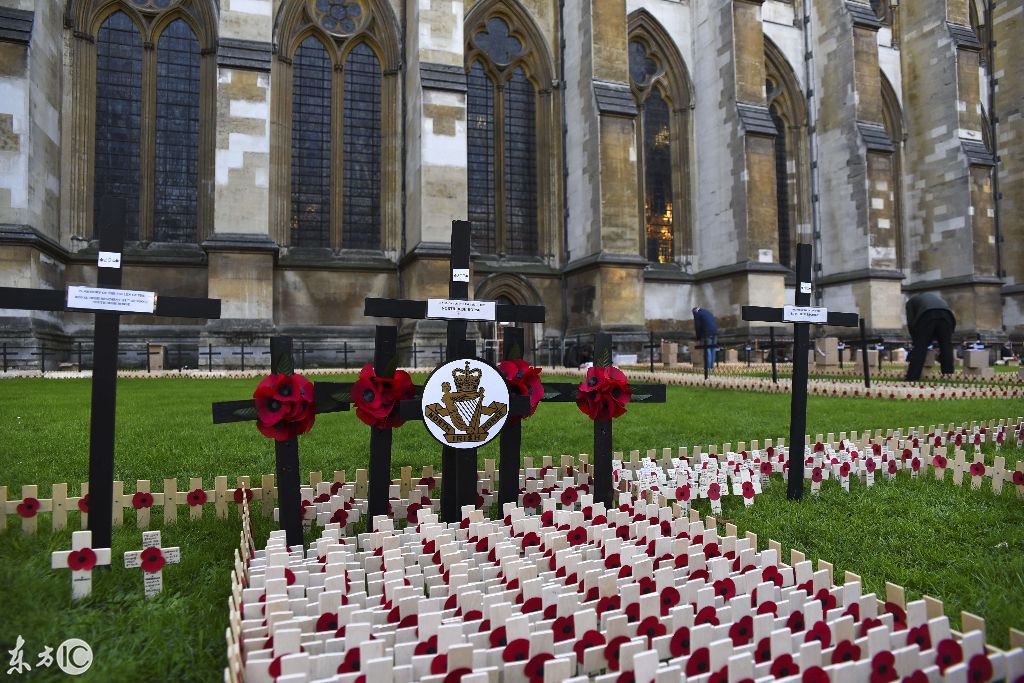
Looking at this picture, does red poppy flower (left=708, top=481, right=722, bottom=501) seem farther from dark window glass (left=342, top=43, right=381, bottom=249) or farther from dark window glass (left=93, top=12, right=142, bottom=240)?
dark window glass (left=93, top=12, right=142, bottom=240)

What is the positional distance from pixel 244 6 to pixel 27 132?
5783 millimetres

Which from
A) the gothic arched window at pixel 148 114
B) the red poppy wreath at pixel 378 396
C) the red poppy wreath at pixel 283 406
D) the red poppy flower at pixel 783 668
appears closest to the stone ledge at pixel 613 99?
the gothic arched window at pixel 148 114

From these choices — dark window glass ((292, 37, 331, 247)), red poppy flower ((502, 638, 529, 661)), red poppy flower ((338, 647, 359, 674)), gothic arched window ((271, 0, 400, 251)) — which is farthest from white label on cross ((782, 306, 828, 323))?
dark window glass ((292, 37, 331, 247))

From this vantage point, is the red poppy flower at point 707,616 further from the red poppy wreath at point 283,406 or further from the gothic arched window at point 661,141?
the gothic arched window at point 661,141

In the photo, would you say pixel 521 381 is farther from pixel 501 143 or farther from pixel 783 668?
pixel 501 143

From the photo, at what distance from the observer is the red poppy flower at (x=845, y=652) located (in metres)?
1.96

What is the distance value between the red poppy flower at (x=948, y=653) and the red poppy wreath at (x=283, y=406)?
2.51 meters

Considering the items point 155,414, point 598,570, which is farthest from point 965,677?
point 155,414

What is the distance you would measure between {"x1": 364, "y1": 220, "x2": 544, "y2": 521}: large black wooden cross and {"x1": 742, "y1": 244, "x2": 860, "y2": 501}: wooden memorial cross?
1621mm

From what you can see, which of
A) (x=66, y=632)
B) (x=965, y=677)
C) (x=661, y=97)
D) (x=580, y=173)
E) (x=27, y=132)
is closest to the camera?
(x=965, y=677)

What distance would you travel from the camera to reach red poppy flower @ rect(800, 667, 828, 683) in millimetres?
1804

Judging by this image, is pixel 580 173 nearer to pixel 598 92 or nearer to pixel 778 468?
pixel 598 92

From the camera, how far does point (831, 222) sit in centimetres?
2353

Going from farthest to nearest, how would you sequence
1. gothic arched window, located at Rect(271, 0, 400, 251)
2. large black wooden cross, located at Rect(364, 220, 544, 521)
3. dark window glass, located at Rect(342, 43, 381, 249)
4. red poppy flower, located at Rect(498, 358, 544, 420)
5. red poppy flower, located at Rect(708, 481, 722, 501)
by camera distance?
dark window glass, located at Rect(342, 43, 381, 249)
gothic arched window, located at Rect(271, 0, 400, 251)
red poppy flower, located at Rect(708, 481, 722, 501)
red poppy flower, located at Rect(498, 358, 544, 420)
large black wooden cross, located at Rect(364, 220, 544, 521)
